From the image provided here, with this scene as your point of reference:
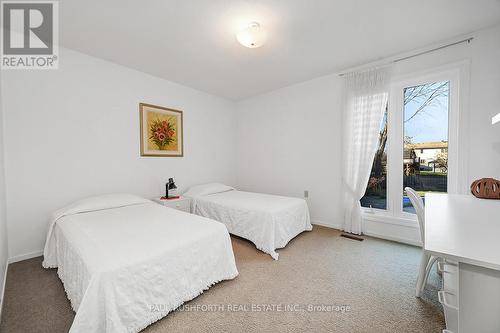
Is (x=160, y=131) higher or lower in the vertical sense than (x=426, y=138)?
higher

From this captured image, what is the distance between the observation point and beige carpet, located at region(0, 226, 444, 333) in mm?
1347

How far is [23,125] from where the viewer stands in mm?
2154

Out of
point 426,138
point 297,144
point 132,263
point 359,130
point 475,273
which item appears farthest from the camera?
point 297,144

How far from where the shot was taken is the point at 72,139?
8.02 ft

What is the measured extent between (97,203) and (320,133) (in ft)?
10.7

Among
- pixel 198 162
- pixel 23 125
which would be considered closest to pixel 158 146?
pixel 198 162

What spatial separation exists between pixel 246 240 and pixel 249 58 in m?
2.50

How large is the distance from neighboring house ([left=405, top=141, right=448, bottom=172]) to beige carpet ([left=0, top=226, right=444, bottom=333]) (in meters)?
1.14

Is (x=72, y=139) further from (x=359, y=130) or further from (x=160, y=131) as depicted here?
(x=359, y=130)

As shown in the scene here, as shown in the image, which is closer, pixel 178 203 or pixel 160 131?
pixel 178 203

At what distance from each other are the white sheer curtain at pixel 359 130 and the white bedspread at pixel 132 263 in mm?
2064

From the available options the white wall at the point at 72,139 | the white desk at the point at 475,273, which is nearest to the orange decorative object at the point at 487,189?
the white desk at the point at 475,273

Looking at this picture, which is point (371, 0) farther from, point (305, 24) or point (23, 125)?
point (23, 125)

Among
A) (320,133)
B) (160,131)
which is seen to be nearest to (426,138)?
(320,133)
